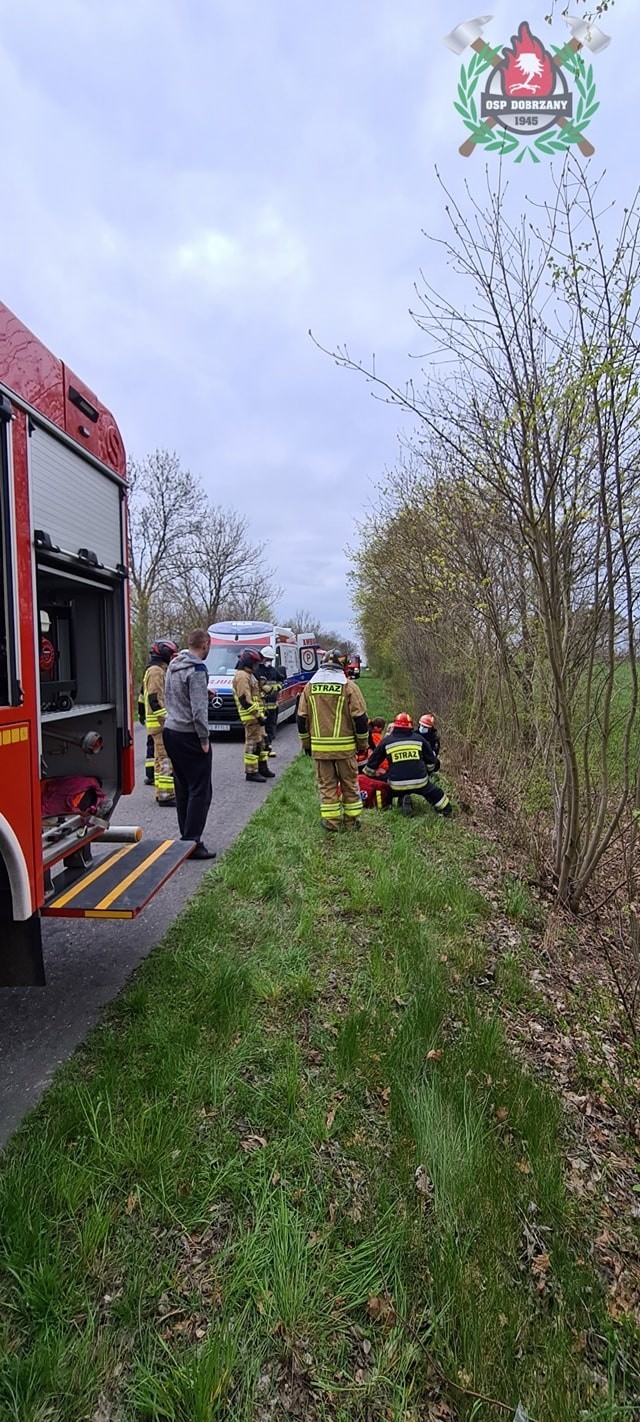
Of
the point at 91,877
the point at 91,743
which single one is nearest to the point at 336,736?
the point at 91,743

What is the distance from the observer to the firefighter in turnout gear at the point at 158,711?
24.8 ft

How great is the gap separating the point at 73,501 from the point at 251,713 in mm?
5679

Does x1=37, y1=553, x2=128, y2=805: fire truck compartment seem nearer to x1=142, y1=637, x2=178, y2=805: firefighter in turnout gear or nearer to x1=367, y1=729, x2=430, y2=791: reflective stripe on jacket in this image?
x1=142, y1=637, x2=178, y2=805: firefighter in turnout gear

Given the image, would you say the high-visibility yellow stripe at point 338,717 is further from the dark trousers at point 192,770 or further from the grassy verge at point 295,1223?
the grassy verge at point 295,1223

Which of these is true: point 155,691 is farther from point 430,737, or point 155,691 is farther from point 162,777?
point 430,737

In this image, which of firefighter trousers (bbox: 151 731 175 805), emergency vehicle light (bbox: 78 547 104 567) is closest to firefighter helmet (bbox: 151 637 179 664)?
firefighter trousers (bbox: 151 731 175 805)

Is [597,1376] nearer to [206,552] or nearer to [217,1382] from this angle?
[217,1382]

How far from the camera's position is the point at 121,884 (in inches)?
136

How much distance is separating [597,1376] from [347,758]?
16.3ft

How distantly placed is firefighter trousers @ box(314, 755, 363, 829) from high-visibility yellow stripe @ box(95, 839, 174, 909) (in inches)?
101

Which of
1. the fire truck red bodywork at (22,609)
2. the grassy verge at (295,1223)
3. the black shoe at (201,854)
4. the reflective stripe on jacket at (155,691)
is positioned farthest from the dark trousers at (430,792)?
the fire truck red bodywork at (22,609)

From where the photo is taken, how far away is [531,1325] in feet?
5.84

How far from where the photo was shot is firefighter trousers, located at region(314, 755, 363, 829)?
6.54 m

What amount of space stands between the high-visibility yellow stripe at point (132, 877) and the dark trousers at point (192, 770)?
123 cm
